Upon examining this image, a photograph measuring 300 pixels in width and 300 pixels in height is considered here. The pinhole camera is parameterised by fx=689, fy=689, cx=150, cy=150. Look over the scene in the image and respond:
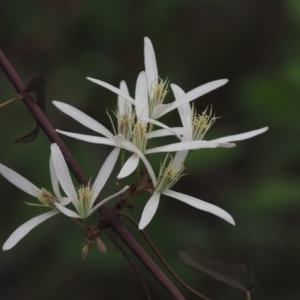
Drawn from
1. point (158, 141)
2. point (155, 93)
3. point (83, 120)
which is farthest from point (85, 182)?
point (158, 141)

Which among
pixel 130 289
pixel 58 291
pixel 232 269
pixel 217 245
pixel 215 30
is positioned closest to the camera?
pixel 232 269

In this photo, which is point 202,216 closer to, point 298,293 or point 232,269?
point 298,293

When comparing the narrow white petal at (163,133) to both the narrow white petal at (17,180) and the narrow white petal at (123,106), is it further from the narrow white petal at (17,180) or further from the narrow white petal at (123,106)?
the narrow white petal at (17,180)

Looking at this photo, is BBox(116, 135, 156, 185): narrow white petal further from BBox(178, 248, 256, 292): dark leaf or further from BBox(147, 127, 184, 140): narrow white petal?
BBox(178, 248, 256, 292): dark leaf

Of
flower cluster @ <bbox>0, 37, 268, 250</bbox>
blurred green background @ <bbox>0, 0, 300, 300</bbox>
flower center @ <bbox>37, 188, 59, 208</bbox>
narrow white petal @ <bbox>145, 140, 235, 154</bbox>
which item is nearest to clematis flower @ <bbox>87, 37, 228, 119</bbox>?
flower cluster @ <bbox>0, 37, 268, 250</bbox>

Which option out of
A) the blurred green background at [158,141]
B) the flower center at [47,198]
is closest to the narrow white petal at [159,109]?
the flower center at [47,198]

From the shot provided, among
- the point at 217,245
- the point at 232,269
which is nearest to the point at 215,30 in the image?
the point at 217,245
